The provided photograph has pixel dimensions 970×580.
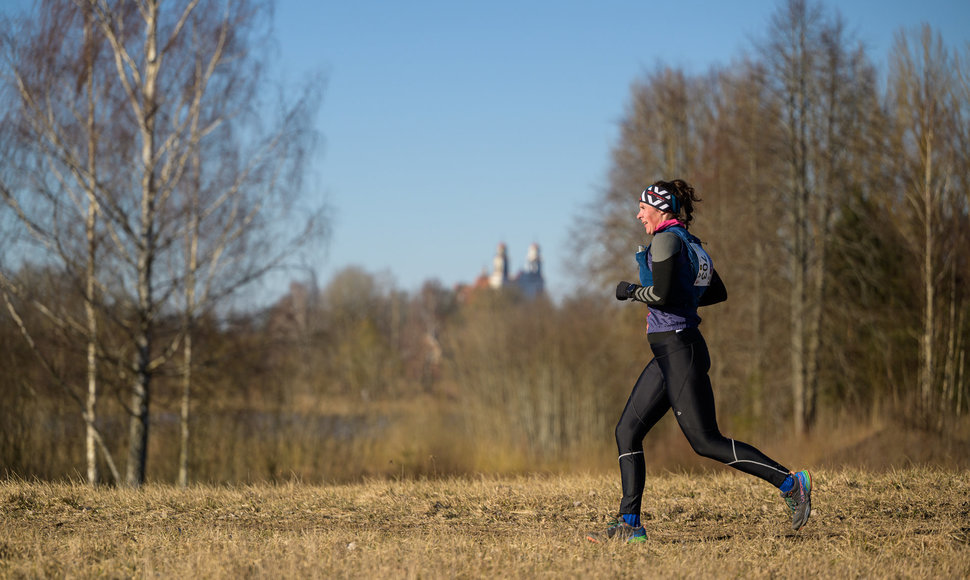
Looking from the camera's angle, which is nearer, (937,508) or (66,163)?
(937,508)

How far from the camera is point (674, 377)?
525cm

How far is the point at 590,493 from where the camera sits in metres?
7.05

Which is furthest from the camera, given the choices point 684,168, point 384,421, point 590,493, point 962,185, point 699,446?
point 684,168

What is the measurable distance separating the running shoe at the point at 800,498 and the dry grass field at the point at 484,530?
15 cm

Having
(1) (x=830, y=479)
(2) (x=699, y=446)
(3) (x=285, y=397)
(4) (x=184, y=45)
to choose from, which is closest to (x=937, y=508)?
(1) (x=830, y=479)

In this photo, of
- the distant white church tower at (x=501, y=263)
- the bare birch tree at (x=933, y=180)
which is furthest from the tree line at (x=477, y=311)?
the distant white church tower at (x=501, y=263)

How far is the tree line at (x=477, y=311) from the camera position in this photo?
46.4ft

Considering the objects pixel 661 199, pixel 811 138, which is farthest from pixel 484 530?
pixel 811 138

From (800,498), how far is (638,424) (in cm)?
101

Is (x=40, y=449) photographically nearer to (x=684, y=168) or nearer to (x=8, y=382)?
(x=8, y=382)

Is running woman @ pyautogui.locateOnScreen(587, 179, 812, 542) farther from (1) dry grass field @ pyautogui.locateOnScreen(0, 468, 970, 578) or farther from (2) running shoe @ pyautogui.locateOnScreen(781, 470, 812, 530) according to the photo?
(1) dry grass field @ pyautogui.locateOnScreen(0, 468, 970, 578)

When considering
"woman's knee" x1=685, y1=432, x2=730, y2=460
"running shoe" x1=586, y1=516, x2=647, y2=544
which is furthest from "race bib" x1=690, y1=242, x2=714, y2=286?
"running shoe" x1=586, y1=516, x2=647, y2=544

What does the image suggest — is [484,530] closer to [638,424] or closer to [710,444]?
[638,424]

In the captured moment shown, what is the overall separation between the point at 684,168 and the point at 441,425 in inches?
481
